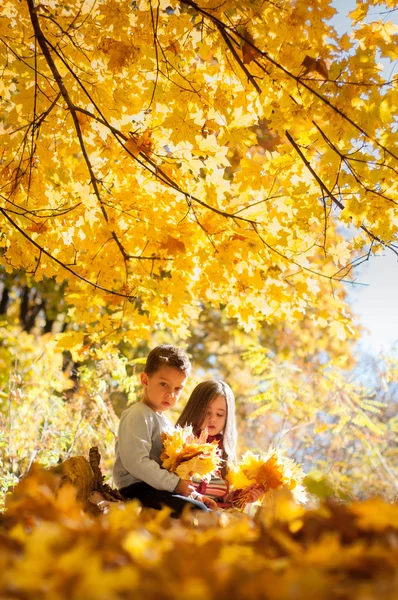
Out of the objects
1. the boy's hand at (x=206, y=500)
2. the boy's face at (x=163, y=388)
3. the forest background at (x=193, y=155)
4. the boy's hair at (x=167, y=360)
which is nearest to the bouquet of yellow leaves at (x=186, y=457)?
the boy's hand at (x=206, y=500)

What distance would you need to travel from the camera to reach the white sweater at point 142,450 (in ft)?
8.34

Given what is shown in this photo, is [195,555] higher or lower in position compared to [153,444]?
lower

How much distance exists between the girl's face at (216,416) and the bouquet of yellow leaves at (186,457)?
63cm

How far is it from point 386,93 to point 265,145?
487 cm

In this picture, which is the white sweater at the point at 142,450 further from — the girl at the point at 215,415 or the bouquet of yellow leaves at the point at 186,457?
the girl at the point at 215,415

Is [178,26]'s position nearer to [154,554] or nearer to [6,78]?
[6,78]

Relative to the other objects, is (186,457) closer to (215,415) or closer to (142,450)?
(142,450)

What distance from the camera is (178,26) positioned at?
8.59 feet

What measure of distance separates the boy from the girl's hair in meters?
0.34

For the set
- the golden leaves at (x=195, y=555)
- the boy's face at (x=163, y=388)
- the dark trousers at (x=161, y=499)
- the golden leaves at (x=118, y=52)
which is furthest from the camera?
the boy's face at (x=163, y=388)

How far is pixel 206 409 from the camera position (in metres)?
3.29

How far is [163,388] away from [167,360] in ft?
0.45

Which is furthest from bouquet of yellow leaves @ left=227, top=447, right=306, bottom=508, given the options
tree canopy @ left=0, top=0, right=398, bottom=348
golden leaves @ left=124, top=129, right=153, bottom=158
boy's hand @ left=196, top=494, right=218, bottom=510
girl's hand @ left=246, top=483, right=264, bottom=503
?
golden leaves @ left=124, top=129, right=153, bottom=158

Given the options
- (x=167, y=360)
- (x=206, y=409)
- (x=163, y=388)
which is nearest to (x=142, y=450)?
(x=163, y=388)
